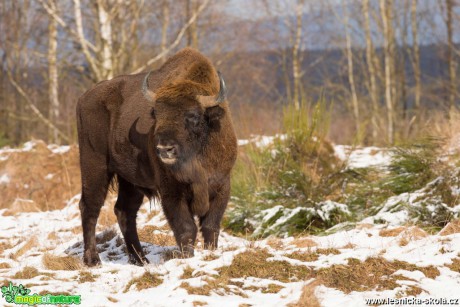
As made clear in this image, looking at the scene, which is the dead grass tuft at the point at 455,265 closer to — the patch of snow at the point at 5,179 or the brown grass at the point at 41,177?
the brown grass at the point at 41,177

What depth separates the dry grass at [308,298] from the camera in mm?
4145

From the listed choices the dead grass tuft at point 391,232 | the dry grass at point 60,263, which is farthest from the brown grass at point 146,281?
the dead grass tuft at point 391,232

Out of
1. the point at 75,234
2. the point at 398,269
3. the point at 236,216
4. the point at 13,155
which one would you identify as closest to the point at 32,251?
the point at 75,234

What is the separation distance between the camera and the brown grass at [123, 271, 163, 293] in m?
4.75

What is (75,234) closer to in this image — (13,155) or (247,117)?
(247,117)

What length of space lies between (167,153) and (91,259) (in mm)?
1764

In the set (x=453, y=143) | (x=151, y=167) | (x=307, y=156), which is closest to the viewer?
(x=151, y=167)

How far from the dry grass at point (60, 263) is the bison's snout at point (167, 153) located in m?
1.45

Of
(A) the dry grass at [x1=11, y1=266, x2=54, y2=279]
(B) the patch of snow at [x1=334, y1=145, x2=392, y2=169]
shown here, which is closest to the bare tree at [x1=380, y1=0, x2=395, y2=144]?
(B) the patch of snow at [x1=334, y1=145, x2=392, y2=169]

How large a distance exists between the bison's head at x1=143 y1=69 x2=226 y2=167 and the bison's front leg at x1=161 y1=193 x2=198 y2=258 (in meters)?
0.37

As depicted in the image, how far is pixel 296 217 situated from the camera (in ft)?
28.0

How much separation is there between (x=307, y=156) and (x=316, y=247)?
13.7ft

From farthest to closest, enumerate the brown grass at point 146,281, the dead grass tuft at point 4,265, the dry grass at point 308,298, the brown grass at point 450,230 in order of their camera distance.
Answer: the brown grass at point 450,230 < the dead grass tuft at point 4,265 < the brown grass at point 146,281 < the dry grass at point 308,298

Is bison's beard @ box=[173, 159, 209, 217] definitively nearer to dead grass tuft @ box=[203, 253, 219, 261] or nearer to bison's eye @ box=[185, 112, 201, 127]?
bison's eye @ box=[185, 112, 201, 127]
